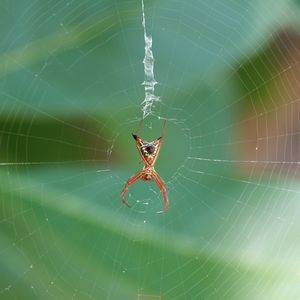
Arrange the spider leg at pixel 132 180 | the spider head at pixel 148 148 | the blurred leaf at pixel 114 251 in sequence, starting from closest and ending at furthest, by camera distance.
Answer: the blurred leaf at pixel 114 251, the spider head at pixel 148 148, the spider leg at pixel 132 180

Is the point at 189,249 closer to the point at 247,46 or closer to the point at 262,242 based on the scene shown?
the point at 262,242

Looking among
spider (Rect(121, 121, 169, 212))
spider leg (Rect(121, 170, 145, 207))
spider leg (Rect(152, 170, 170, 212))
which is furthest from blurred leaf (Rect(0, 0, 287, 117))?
spider leg (Rect(152, 170, 170, 212))

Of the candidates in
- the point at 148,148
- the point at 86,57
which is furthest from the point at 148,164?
the point at 86,57

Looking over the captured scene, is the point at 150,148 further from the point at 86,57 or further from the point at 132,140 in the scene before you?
the point at 86,57

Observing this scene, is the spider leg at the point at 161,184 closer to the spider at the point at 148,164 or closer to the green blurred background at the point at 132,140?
the spider at the point at 148,164

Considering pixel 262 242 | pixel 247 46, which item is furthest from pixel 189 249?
pixel 247 46

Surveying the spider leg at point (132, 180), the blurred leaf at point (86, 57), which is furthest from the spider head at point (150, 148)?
the blurred leaf at point (86, 57)
